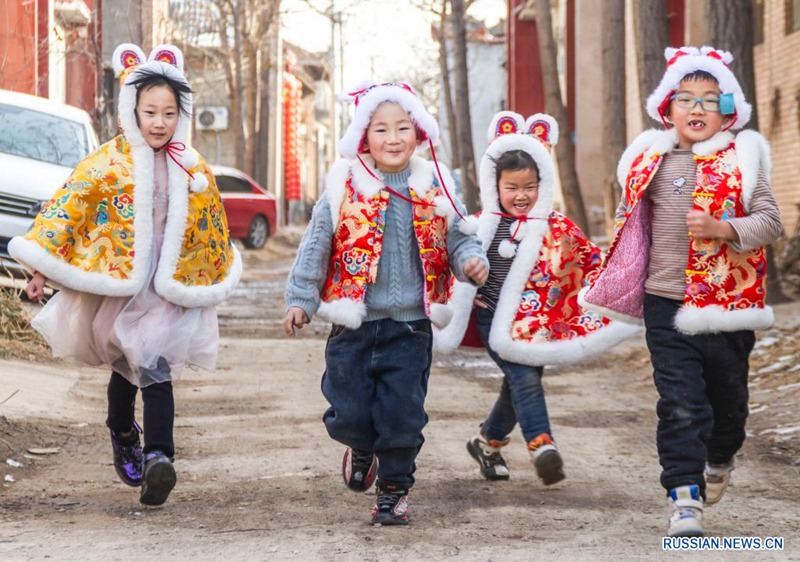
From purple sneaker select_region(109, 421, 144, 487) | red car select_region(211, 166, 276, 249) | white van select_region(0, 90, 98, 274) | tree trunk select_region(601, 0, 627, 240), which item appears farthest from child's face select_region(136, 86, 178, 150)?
red car select_region(211, 166, 276, 249)

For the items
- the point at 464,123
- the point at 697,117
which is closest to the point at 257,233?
the point at 464,123

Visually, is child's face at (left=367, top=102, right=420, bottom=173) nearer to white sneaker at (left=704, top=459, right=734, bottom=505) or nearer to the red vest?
the red vest

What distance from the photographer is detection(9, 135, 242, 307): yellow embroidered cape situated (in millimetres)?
5734

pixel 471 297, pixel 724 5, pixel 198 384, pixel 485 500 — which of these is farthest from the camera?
pixel 724 5

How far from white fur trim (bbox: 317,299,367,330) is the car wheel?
972 inches

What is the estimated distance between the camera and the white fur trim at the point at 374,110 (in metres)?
5.70

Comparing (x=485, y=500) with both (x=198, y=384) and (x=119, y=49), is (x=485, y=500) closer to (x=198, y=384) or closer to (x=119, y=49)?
(x=119, y=49)

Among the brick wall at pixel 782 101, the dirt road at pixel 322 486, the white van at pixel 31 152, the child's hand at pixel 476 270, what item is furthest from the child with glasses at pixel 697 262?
the brick wall at pixel 782 101

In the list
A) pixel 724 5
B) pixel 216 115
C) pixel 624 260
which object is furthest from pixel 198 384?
pixel 216 115

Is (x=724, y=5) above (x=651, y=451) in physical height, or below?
above

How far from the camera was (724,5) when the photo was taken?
12.7 meters

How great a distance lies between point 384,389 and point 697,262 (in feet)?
4.30

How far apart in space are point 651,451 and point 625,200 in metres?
2.19

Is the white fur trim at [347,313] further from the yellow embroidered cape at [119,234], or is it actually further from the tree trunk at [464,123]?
the tree trunk at [464,123]
